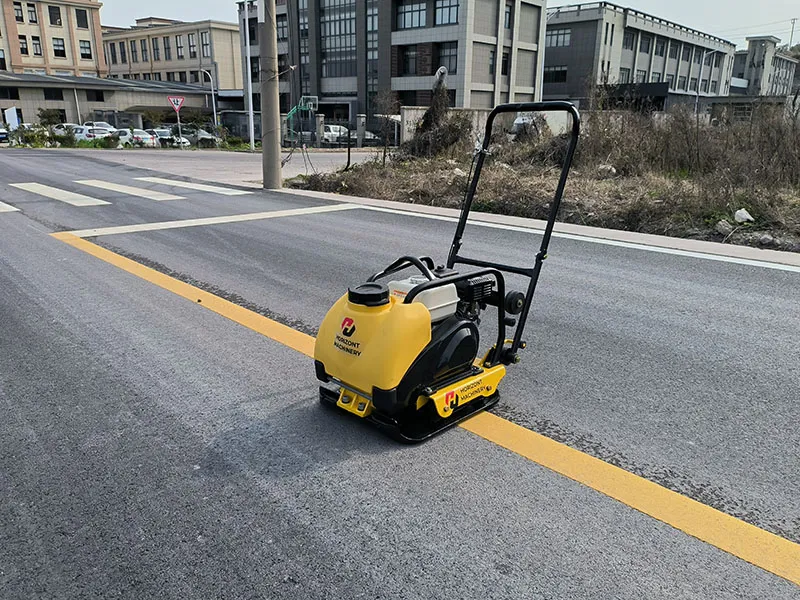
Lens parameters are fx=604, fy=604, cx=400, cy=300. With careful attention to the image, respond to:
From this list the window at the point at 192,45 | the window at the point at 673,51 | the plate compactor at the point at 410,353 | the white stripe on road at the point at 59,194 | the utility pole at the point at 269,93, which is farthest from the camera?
the window at the point at 192,45

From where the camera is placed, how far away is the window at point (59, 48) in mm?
78438

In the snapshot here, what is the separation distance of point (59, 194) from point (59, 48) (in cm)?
8206

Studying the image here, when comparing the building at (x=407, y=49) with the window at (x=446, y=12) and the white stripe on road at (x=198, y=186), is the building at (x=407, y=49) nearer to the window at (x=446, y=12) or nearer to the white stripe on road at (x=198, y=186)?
the window at (x=446, y=12)

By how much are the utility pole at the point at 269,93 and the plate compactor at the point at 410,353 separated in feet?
40.0

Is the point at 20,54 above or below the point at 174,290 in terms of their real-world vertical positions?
above

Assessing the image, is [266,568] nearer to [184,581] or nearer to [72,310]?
[184,581]

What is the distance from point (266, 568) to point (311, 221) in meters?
8.25

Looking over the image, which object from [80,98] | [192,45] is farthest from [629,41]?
[80,98]

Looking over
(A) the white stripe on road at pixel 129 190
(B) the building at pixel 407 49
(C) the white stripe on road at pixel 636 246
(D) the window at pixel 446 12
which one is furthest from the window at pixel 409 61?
(C) the white stripe on road at pixel 636 246

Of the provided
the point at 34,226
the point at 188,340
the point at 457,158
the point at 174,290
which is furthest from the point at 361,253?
the point at 457,158

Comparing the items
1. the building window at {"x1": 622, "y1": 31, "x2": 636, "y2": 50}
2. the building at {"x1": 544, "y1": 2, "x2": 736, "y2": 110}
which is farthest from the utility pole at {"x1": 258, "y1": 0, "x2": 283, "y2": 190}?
the building window at {"x1": 622, "y1": 31, "x2": 636, "y2": 50}

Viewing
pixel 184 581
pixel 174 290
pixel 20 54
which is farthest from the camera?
pixel 20 54

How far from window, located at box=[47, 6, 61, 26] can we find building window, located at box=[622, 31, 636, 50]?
7015cm

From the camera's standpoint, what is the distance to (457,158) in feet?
60.2
